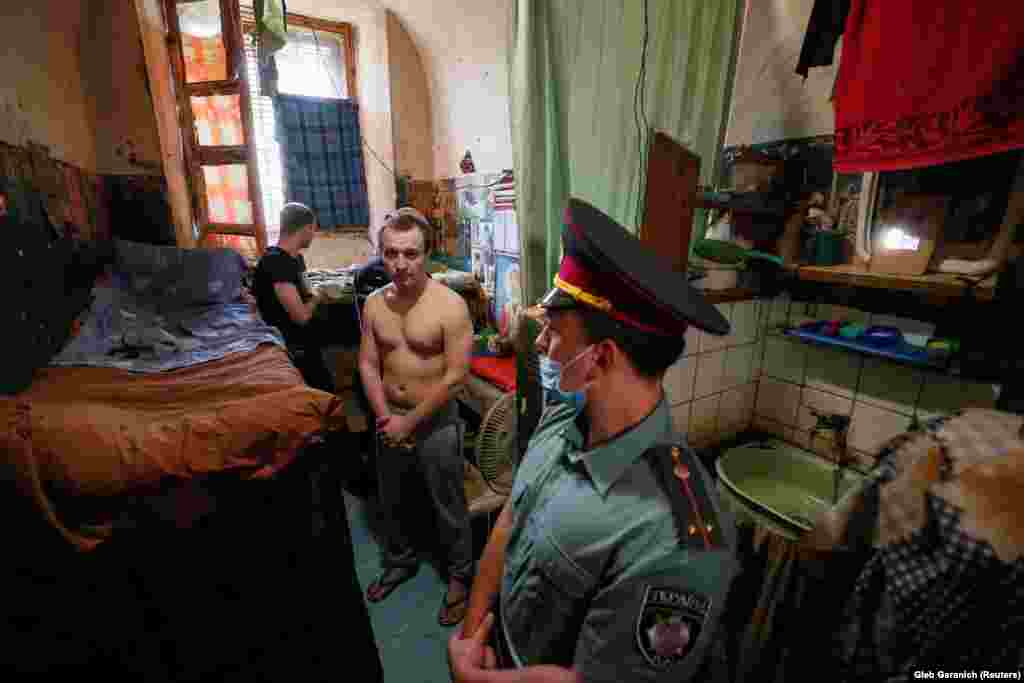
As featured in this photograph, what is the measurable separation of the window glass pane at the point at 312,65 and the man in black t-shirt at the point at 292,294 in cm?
263

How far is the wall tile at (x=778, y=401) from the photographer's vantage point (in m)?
2.21

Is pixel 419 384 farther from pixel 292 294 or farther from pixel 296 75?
pixel 296 75

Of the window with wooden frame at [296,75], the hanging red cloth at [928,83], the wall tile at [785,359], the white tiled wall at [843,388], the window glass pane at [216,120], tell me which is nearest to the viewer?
the hanging red cloth at [928,83]

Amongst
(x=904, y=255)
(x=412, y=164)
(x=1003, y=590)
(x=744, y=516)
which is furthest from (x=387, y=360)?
(x=412, y=164)

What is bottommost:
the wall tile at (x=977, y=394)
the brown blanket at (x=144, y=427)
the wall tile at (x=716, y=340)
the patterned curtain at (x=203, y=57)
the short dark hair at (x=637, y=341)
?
the brown blanket at (x=144, y=427)

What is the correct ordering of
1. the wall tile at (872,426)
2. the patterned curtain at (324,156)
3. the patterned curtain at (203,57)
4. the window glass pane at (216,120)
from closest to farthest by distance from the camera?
the wall tile at (872,426), the window glass pane at (216,120), the patterned curtain at (203,57), the patterned curtain at (324,156)

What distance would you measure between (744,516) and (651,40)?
2.00m

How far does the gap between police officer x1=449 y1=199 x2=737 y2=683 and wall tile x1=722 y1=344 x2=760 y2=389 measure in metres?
1.41

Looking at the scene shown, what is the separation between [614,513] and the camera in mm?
839

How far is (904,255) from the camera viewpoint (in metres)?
1.61

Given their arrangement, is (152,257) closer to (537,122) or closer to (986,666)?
(537,122)

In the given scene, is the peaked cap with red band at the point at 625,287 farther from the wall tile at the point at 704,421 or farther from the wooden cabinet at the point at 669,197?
the wall tile at the point at 704,421

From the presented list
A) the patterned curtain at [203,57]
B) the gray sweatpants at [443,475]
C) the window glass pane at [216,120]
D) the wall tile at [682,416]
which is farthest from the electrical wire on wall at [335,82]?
the wall tile at [682,416]

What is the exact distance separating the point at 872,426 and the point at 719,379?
0.67 metres
